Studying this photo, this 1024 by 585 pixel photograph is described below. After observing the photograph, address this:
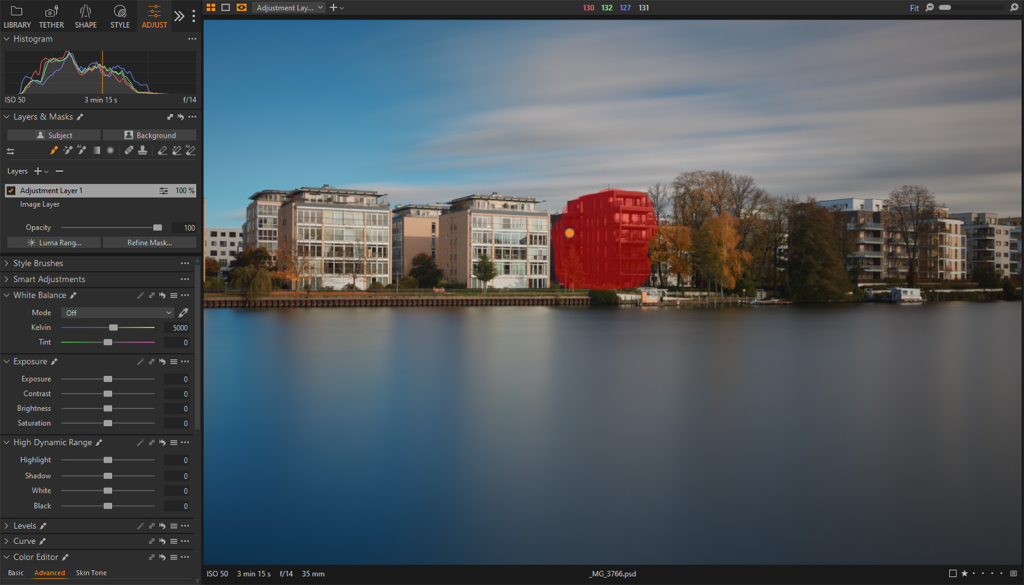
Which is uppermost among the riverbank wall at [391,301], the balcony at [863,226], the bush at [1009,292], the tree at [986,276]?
the balcony at [863,226]

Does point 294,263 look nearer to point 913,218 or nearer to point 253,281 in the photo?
point 253,281

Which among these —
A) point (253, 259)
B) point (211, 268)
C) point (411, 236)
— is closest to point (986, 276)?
point (411, 236)

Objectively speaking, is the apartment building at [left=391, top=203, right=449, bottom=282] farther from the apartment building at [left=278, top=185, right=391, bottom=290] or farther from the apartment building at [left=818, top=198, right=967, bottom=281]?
the apartment building at [left=818, top=198, right=967, bottom=281]

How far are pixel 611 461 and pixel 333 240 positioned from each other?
65.1 metres

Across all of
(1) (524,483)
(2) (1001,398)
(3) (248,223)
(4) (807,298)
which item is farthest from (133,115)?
(3) (248,223)

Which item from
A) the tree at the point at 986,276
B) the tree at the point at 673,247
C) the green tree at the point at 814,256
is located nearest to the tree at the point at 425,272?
the tree at the point at 673,247

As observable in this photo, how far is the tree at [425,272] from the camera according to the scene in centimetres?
7875

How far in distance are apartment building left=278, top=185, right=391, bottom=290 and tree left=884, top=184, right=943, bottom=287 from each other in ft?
188

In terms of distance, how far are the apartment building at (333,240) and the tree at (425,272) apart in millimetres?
4477

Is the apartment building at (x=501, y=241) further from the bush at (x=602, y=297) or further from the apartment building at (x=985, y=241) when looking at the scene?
the apartment building at (x=985, y=241)

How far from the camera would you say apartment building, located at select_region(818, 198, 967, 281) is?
7338 centimetres

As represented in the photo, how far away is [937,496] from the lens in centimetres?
754

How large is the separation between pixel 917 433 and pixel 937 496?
172 inches

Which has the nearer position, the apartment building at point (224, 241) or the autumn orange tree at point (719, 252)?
the autumn orange tree at point (719, 252)
